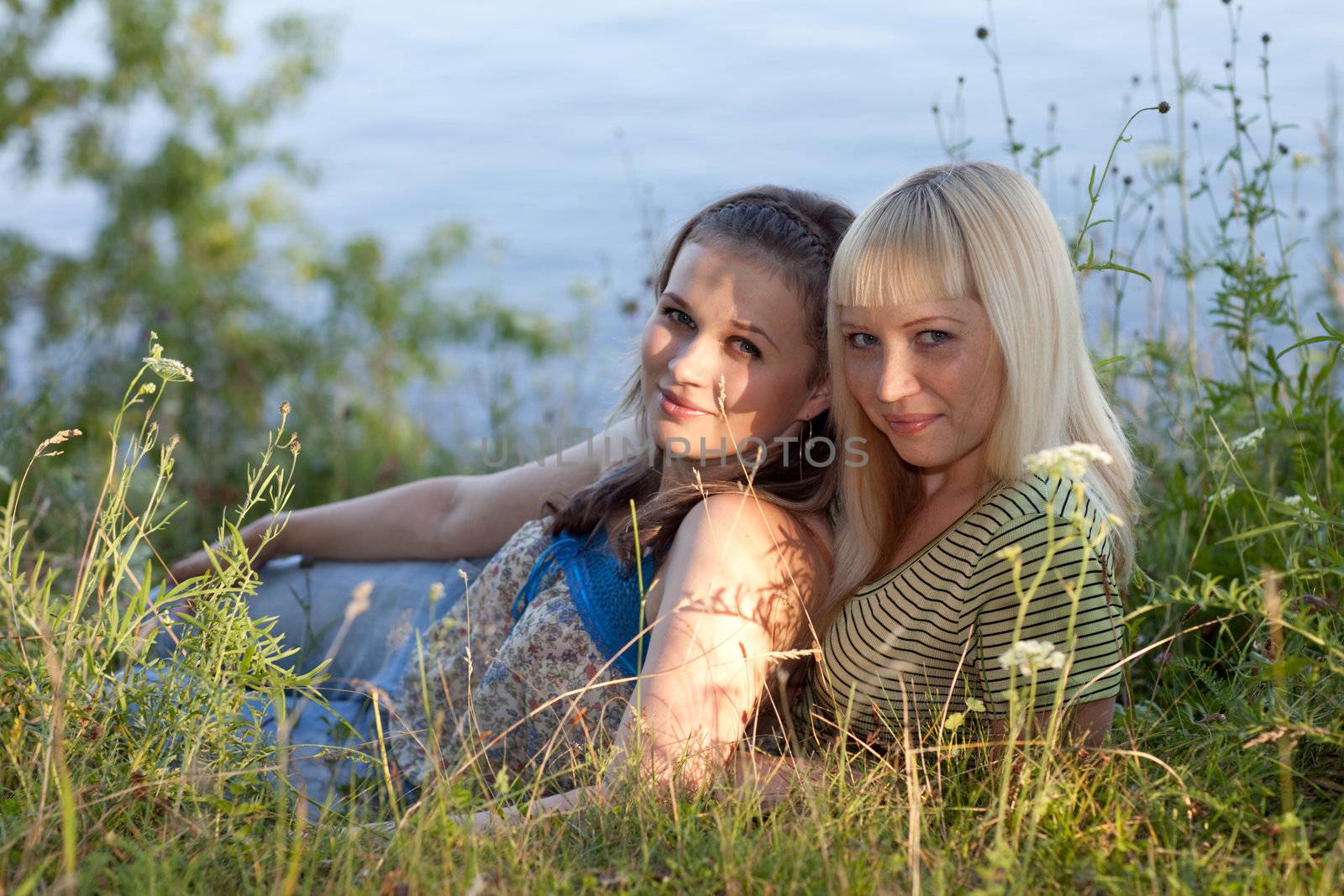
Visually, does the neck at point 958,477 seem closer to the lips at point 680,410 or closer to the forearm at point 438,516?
the lips at point 680,410

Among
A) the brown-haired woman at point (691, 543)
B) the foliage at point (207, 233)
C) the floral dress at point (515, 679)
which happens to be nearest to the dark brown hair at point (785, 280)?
the brown-haired woman at point (691, 543)

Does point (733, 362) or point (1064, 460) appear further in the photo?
point (733, 362)

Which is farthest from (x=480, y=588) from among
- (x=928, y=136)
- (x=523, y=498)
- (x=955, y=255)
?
(x=928, y=136)

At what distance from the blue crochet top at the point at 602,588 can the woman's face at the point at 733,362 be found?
28 cm

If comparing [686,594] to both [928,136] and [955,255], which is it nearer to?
[955,255]

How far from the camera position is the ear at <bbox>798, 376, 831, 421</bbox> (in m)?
2.58

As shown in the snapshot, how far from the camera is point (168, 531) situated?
419 centimetres

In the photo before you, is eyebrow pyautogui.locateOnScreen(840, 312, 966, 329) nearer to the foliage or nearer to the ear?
the ear

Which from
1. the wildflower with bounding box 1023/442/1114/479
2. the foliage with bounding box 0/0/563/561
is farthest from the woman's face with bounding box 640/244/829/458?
the foliage with bounding box 0/0/563/561

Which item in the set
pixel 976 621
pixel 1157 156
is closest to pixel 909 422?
pixel 976 621

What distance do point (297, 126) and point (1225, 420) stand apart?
11022 millimetres

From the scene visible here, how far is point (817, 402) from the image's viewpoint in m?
2.59

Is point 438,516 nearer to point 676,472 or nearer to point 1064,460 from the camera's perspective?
point 676,472

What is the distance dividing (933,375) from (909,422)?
0.32ft
